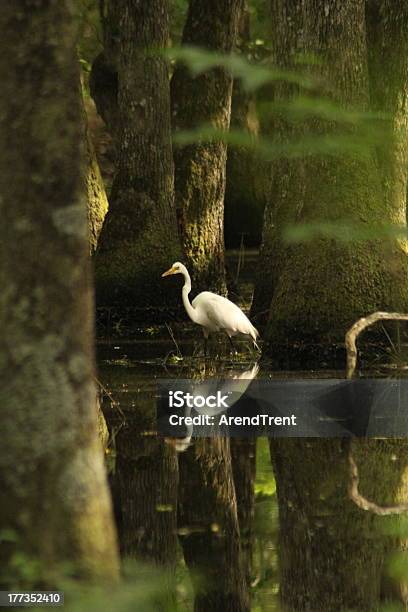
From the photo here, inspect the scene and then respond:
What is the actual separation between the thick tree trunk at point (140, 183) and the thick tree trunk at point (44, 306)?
36.6 ft

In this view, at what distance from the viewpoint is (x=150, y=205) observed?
16156 mm

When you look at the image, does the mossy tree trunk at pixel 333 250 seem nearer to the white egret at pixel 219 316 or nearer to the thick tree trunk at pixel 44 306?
the white egret at pixel 219 316

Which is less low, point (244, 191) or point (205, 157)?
point (205, 157)

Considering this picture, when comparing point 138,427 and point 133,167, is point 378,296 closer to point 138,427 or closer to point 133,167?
point 138,427

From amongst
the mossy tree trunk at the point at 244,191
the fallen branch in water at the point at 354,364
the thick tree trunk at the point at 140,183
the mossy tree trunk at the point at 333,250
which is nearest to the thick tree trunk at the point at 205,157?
the thick tree trunk at the point at 140,183

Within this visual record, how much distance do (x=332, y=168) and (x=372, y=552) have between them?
6712 millimetres

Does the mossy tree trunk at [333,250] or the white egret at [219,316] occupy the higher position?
the mossy tree trunk at [333,250]

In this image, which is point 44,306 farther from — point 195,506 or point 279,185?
point 279,185

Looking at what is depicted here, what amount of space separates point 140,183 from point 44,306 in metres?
11.7

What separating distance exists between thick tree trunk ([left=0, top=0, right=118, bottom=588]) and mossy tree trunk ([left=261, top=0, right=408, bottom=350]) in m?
7.65

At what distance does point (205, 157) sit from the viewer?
683 inches

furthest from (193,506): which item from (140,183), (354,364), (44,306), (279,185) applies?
(140,183)

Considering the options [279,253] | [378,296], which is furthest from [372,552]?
[279,253]

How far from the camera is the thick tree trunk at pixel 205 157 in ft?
56.6
